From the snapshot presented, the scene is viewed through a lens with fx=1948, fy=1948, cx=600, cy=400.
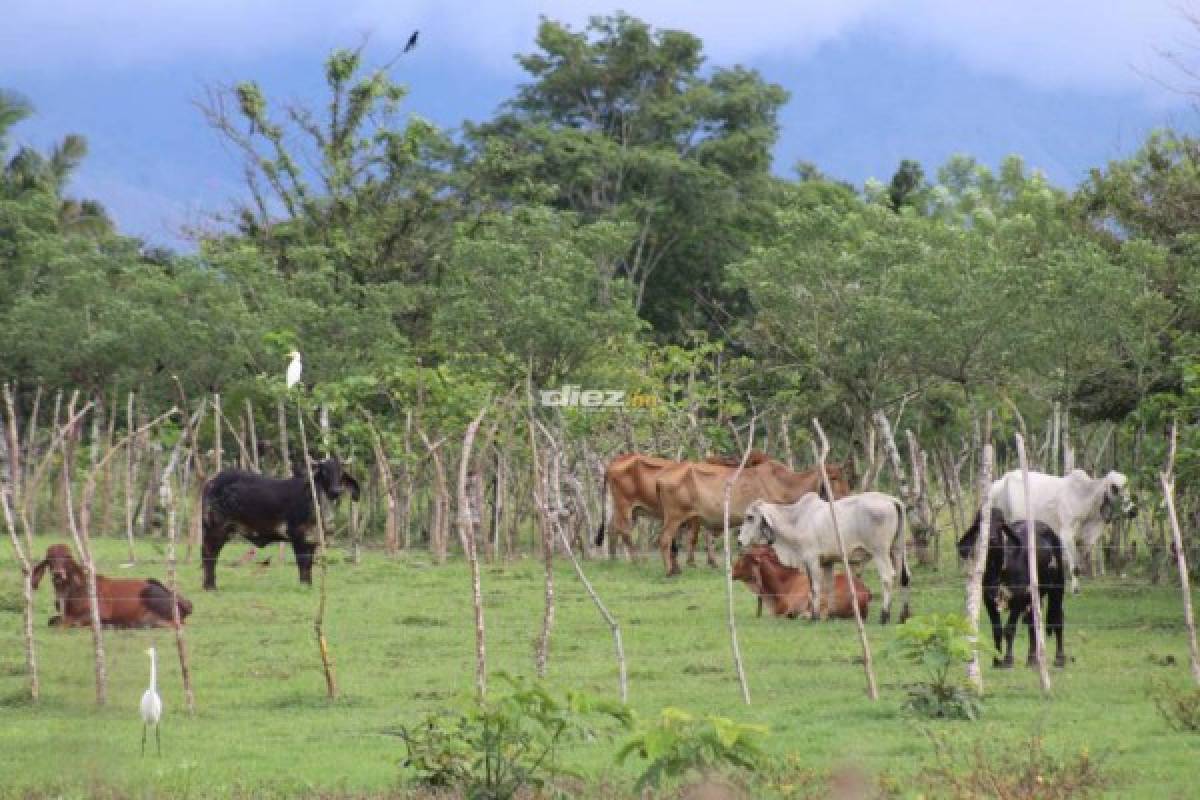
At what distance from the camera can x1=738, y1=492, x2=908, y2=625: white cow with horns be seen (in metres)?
18.7

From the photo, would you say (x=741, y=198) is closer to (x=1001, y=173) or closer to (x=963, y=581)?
(x=1001, y=173)

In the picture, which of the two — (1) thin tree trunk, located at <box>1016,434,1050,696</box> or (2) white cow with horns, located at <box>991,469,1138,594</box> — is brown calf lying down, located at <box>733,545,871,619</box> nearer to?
(2) white cow with horns, located at <box>991,469,1138,594</box>

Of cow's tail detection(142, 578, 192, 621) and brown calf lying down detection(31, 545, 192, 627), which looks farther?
cow's tail detection(142, 578, 192, 621)

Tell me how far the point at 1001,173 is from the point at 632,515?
2661 centimetres

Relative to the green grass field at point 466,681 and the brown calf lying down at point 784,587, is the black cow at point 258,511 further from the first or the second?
the brown calf lying down at point 784,587

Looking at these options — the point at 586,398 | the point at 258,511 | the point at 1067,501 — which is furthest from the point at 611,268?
the point at 1067,501

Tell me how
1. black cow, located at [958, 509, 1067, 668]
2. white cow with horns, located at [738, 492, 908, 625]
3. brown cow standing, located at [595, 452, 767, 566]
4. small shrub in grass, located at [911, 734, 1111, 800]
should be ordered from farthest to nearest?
1. brown cow standing, located at [595, 452, 767, 566]
2. white cow with horns, located at [738, 492, 908, 625]
3. black cow, located at [958, 509, 1067, 668]
4. small shrub in grass, located at [911, 734, 1111, 800]

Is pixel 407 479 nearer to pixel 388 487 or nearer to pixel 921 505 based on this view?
pixel 388 487

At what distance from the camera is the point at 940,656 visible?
40.8ft

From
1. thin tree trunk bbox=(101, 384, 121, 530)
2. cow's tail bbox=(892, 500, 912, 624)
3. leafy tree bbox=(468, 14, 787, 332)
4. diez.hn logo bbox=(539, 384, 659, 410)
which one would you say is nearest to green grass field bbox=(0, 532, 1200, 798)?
cow's tail bbox=(892, 500, 912, 624)

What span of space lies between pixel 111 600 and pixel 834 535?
22.7ft

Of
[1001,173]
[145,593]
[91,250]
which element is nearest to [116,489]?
[91,250]

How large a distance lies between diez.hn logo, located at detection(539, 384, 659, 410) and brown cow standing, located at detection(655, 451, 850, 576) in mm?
3587

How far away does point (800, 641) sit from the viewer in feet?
56.6
